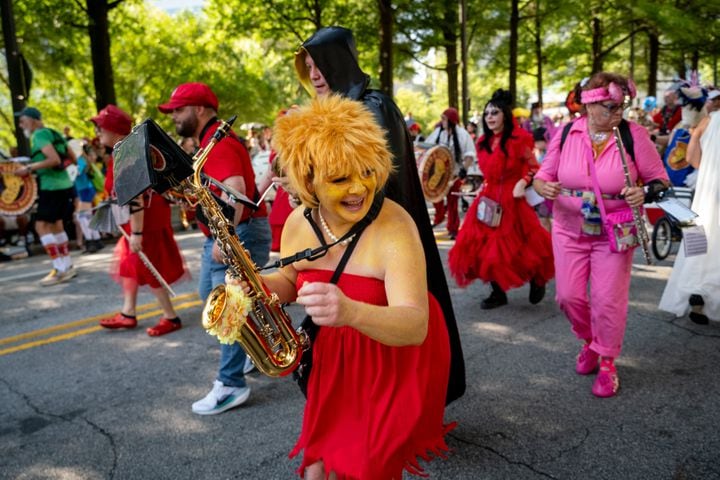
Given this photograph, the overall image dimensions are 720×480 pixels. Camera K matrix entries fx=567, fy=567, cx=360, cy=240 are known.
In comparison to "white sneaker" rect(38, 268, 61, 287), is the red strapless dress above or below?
above

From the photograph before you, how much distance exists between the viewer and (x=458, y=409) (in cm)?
349

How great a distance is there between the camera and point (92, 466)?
309 centimetres

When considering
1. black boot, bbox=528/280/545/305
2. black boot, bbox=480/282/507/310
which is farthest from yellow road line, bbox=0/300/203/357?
black boot, bbox=528/280/545/305

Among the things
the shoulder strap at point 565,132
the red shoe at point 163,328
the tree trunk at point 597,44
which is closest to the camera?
the shoulder strap at point 565,132

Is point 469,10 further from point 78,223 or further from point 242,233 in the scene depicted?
point 242,233

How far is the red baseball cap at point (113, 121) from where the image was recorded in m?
4.68

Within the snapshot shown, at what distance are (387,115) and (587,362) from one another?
236 centimetres

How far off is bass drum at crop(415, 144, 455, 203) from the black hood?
378 cm

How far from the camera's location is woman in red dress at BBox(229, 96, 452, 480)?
1.83 m

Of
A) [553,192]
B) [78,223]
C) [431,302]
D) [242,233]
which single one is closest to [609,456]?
[431,302]

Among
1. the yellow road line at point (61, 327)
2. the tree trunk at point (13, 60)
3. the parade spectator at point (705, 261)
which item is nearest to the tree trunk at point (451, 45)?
the tree trunk at point (13, 60)

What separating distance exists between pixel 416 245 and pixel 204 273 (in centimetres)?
233

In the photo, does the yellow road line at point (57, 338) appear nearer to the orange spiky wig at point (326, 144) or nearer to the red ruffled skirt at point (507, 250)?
the red ruffled skirt at point (507, 250)

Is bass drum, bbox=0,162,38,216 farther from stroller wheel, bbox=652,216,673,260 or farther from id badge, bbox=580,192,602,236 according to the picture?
stroller wheel, bbox=652,216,673,260
